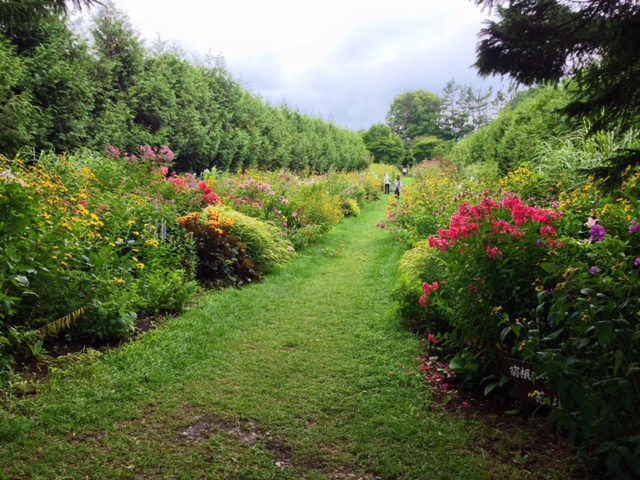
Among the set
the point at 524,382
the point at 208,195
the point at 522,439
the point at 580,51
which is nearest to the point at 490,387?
the point at 524,382

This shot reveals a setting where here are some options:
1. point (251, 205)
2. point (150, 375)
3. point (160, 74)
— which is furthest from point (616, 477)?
point (160, 74)

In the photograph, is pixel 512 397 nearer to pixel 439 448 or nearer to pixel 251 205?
pixel 439 448

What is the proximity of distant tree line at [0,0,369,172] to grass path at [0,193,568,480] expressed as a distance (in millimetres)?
2410

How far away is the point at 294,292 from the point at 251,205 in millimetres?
2693

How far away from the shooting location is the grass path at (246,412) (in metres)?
2.32

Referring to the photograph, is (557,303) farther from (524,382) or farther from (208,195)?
(208,195)

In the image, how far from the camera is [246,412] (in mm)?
2889

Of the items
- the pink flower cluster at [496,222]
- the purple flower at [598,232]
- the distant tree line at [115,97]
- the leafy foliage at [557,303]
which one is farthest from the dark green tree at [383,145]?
the purple flower at [598,232]

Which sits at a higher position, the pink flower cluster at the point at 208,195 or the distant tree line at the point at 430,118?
the distant tree line at the point at 430,118

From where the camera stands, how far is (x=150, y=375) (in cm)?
326

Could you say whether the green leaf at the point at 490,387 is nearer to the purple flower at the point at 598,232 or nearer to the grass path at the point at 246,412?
the grass path at the point at 246,412

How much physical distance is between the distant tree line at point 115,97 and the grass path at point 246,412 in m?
2.41

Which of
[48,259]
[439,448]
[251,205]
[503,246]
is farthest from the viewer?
[251,205]

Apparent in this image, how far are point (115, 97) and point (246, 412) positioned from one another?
9275mm
